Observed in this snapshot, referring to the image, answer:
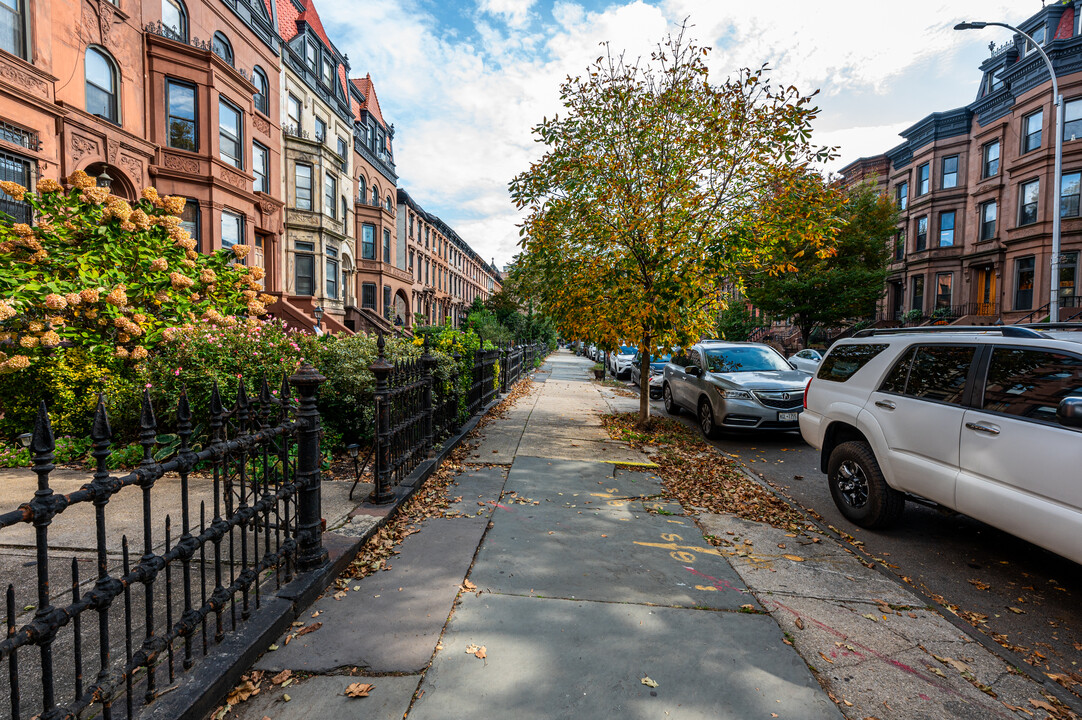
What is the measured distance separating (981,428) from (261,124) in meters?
21.2

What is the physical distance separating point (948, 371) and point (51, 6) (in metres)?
16.5

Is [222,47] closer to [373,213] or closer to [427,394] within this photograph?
[373,213]

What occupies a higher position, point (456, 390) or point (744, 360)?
point (744, 360)

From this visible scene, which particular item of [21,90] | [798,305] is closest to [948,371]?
[21,90]

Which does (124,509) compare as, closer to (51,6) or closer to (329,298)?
(51,6)

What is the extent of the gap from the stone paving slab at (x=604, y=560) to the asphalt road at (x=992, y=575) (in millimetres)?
1512

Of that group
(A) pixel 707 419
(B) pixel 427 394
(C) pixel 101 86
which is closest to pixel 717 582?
(B) pixel 427 394

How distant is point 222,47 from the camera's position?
16734mm

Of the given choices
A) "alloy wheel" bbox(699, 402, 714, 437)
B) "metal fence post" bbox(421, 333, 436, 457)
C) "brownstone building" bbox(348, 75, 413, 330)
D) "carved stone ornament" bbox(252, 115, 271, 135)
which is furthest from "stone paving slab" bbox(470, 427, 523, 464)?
"brownstone building" bbox(348, 75, 413, 330)

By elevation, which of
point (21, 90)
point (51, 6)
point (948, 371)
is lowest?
point (948, 371)

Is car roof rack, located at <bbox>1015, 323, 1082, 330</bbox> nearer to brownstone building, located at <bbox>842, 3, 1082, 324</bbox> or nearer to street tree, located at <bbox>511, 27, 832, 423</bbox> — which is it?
street tree, located at <bbox>511, 27, 832, 423</bbox>

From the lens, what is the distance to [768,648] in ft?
9.67

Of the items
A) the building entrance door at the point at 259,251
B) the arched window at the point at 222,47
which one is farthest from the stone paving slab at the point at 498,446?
the arched window at the point at 222,47

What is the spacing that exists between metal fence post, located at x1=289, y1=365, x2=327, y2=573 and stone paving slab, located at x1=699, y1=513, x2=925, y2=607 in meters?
3.06
